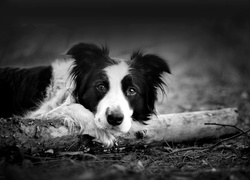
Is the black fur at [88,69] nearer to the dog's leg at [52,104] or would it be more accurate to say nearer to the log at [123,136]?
the dog's leg at [52,104]

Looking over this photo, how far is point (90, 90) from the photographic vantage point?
12.3ft

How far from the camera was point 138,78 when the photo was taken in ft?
12.9

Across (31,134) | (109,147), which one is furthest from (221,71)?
(31,134)

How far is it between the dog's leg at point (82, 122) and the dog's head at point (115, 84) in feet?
0.26

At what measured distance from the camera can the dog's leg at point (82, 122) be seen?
3226 mm

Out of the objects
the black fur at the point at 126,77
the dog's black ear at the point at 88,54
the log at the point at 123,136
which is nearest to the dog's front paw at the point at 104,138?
the log at the point at 123,136

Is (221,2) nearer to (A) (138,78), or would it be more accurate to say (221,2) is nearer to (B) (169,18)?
(B) (169,18)

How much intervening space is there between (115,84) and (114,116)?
584 millimetres

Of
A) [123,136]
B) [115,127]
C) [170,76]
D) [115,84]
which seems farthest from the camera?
[170,76]

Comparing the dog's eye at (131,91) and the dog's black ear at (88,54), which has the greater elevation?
the dog's black ear at (88,54)

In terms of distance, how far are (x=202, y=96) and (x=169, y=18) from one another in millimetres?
6042

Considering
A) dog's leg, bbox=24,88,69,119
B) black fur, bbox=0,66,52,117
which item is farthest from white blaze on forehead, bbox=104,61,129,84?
black fur, bbox=0,66,52,117

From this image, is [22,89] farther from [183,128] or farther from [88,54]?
[183,128]

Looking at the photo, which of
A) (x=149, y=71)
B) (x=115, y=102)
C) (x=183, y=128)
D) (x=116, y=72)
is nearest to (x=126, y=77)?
(x=116, y=72)
